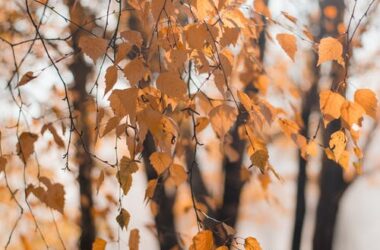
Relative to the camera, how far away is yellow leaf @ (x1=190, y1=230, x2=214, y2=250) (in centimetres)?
142

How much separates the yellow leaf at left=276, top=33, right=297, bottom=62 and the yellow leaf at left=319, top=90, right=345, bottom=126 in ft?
0.45

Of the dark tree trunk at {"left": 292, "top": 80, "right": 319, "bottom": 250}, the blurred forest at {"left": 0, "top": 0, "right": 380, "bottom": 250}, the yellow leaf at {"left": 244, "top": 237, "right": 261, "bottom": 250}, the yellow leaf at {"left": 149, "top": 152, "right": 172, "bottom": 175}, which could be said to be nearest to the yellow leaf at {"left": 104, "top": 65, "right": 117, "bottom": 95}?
the blurred forest at {"left": 0, "top": 0, "right": 380, "bottom": 250}

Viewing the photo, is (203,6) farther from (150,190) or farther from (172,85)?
(150,190)

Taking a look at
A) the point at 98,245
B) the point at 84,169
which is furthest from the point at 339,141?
the point at 84,169

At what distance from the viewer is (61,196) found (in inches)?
69.9

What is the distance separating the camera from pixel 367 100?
1424 mm

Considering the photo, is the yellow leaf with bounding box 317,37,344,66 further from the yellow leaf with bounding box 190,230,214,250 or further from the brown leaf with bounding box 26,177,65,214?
the brown leaf with bounding box 26,177,65,214

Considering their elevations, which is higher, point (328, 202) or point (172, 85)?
point (328, 202)

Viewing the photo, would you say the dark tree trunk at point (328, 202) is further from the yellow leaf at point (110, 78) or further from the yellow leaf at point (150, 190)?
the yellow leaf at point (110, 78)

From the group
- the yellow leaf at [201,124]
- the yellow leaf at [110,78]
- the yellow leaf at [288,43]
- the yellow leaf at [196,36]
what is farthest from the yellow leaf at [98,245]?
the yellow leaf at [288,43]

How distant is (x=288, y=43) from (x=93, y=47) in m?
0.53

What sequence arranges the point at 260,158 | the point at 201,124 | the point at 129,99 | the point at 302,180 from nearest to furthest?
the point at 129,99 < the point at 260,158 < the point at 201,124 < the point at 302,180

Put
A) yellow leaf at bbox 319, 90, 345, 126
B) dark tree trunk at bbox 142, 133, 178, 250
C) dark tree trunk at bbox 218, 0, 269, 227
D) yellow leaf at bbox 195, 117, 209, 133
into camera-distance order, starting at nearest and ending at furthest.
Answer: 1. yellow leaf at bbox 319, 90, 345, 126
2. yellow leaf at bbox 195, 117, 209, 133
3. dark tree trunk at bbox 142, 133, 178, 250
4. dark tree trunk at bbox 218, 0, 269, 227

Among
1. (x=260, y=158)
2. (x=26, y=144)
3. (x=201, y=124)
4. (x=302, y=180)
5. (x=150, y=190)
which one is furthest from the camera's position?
(x=302, y=180)
